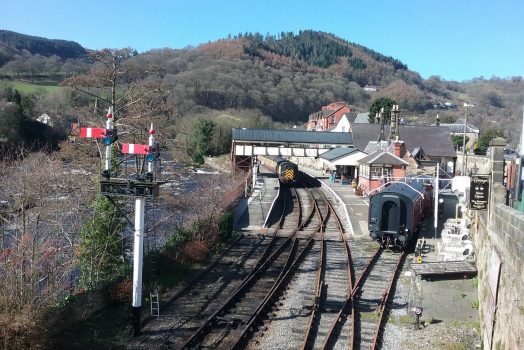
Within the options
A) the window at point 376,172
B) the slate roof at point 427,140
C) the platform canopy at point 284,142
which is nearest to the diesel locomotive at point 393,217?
the window at point 376,172

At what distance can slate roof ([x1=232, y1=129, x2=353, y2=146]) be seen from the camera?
47531 mm

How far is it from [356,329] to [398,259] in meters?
7.75

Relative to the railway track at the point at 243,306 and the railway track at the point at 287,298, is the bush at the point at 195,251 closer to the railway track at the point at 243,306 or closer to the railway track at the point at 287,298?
the railway track at the point at 287,298

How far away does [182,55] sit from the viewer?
538 ft

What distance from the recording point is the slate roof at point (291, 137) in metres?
47.5

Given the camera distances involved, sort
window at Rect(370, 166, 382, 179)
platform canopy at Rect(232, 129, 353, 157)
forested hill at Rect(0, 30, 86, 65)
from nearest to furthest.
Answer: window at Rect(370, 166, 382, 179) → platform canopy at Rect(232, 129, 353, 157) → forested hill at Rect(0, 30, 86, 65)

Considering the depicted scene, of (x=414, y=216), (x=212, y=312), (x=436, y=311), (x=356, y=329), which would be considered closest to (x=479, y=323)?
(x=436, y=311)

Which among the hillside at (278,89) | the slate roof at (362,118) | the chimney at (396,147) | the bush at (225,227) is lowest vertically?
the bush at (225,227)

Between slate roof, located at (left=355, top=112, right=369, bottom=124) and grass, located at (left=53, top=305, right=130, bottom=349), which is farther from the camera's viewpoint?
slate roof, located at (left=355, top=112, right=369, bottom=124)

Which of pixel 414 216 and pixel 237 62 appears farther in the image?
pixel 237 62

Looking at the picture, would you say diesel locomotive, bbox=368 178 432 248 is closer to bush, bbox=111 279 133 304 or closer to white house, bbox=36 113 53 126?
bush, bbox=111 279 133 304

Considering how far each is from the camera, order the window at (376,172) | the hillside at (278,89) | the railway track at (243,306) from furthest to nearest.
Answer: the hillside at (278,89) < the window at (376,172) < the railway track at (243,306)

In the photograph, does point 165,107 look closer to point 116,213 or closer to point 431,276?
point 116,213

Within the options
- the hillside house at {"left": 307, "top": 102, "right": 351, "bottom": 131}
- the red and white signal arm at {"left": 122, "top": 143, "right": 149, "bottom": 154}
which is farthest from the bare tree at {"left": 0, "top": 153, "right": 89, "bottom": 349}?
the hillside house at {"left": 307, "top": 102, "right": 351, "bottom": 131}
